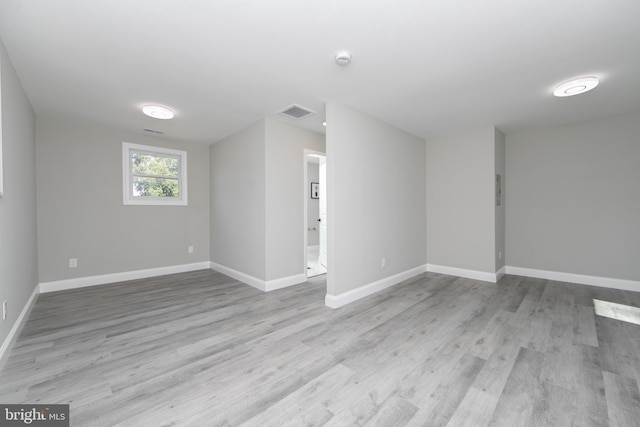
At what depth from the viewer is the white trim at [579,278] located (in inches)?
140

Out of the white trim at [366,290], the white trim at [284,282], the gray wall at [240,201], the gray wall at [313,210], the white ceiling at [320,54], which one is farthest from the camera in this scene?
the gray wall at [313,210]

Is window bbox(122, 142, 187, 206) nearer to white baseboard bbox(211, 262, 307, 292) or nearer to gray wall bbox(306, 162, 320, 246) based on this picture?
white baseboard bbox(211, 262, 307, 292)

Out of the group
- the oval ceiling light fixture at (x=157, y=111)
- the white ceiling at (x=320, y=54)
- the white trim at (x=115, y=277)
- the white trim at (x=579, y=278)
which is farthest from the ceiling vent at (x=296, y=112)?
the white trim at (x=579, y=278)

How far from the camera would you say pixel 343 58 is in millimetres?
2168

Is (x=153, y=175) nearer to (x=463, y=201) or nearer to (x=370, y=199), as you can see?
(x=370, y=199)

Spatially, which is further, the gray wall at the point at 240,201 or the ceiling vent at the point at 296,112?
the gray wall at the point at 240,201

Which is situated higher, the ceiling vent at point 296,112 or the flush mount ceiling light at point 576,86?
the ceiling vent at point 296,112

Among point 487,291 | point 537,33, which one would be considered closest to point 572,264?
point 487,291

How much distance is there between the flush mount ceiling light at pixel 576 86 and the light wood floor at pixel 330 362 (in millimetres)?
2354

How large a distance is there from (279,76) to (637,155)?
475 centimetres

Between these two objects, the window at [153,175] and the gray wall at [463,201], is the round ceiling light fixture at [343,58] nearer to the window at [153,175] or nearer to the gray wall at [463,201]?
the gray wall at [463,201]

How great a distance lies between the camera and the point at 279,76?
250 centimetres

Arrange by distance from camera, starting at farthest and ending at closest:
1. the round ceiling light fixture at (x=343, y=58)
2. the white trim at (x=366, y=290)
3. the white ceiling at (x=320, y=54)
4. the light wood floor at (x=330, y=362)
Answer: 1. the white trim at (x=366, y=290)
2. the round ceiling light fixture at (x=343, y=58)
3. the white ceiling at (x=320, y=54)
4. the light wood floor at (x=330, y=362)

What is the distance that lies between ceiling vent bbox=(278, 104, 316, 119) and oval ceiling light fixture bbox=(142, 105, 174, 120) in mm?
1430
